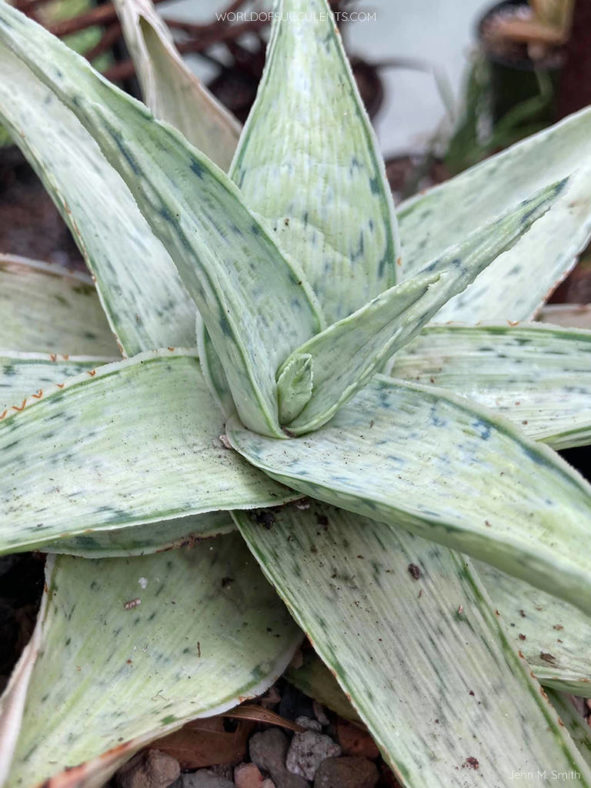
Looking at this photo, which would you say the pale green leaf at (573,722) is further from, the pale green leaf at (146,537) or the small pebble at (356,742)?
the pale green leaf at (146,537)

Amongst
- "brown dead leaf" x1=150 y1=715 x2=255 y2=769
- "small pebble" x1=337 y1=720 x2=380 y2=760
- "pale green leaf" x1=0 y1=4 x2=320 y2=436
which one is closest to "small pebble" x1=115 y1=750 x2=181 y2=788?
"brown dead leaf" x1=150 y1=715 x2=255 y2=769

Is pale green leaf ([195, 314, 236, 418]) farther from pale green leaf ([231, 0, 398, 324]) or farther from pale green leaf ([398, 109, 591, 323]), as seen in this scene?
pale green leaf ([398, 109, 591, 323])

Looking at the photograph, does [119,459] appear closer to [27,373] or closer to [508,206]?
[27,373]

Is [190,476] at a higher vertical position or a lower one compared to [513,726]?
higher

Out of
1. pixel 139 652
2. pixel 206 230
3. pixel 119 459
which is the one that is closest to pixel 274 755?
pixel 139 652

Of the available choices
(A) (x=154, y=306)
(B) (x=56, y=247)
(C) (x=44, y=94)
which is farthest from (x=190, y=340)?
(B) (x=56, y=247)

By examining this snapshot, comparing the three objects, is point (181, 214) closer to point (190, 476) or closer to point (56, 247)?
point (190, 476)
